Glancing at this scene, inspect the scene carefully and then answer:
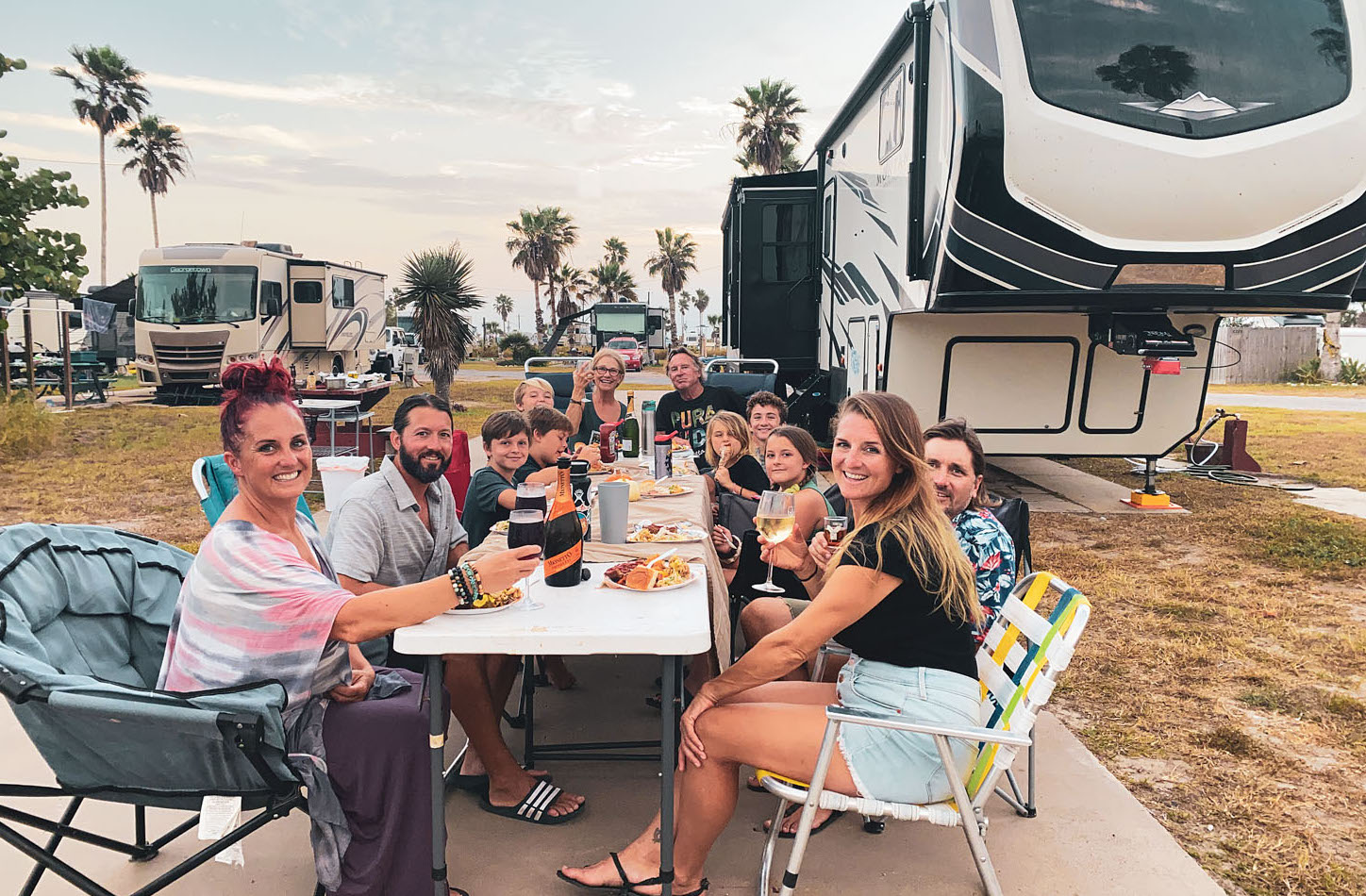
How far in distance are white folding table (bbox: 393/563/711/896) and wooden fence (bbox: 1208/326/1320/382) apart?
88.1 feet

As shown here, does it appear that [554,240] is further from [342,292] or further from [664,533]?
[664,533]

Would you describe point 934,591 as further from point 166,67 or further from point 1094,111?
point 166,67

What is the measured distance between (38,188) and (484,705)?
7.56m

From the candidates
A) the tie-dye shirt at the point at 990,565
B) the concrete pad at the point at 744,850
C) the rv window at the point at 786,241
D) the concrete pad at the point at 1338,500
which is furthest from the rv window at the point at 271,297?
the tie-dye shirt at the point at 990,565

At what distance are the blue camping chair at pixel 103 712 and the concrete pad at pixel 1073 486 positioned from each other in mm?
6969

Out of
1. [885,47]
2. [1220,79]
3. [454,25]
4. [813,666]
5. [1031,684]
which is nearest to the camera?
[1031,684]

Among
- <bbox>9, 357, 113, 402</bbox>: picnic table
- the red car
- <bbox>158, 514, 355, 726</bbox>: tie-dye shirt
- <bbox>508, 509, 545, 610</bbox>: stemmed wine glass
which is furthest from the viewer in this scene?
the red car

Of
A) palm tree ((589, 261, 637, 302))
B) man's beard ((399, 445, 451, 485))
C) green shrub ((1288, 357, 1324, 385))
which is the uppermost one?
palm tree ((589, 261, 637, 302))

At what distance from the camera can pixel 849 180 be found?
7.38 metres

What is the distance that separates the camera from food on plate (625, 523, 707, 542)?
2764mm

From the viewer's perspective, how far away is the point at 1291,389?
73.0 feet

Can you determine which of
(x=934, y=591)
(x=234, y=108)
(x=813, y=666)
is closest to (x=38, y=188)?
(x=813, y=666)

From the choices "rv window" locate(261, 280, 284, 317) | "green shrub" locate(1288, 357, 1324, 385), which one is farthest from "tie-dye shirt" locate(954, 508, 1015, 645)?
"green shrub" locate(1288, 357, 1324, 385)

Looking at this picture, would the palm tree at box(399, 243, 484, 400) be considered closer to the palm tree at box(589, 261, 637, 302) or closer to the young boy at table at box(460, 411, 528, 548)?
the young boy at table at box(460, 411, 528, 548)
